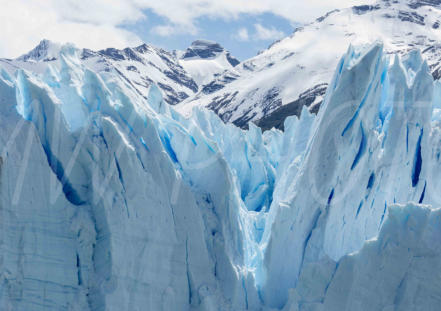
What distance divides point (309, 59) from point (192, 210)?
5211 inches

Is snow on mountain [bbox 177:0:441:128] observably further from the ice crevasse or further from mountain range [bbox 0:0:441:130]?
the ice crevasse

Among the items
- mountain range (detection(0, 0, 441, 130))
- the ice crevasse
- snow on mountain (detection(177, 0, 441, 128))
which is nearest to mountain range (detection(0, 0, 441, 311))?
the ice crevasse

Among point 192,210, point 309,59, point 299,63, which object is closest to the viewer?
point 192,210

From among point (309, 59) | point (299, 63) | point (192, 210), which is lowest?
point (192, 210)

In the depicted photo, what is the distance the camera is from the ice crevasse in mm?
9570

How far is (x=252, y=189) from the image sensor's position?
696 inches

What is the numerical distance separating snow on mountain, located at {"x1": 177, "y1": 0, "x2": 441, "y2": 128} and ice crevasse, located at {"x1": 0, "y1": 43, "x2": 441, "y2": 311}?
87575 millimetres

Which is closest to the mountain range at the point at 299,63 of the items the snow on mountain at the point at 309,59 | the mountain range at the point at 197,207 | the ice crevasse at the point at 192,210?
the snow on mountain at the point at 309,59

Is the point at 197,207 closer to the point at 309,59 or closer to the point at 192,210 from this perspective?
the point at 192,210

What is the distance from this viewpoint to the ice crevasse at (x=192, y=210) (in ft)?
31.4

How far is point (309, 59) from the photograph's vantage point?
138m

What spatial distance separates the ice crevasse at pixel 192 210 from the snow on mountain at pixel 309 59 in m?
87.6

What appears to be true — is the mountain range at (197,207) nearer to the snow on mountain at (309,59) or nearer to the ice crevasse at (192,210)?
the ice crevasse at (192,210)

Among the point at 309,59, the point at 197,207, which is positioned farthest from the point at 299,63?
the point at 197,207
